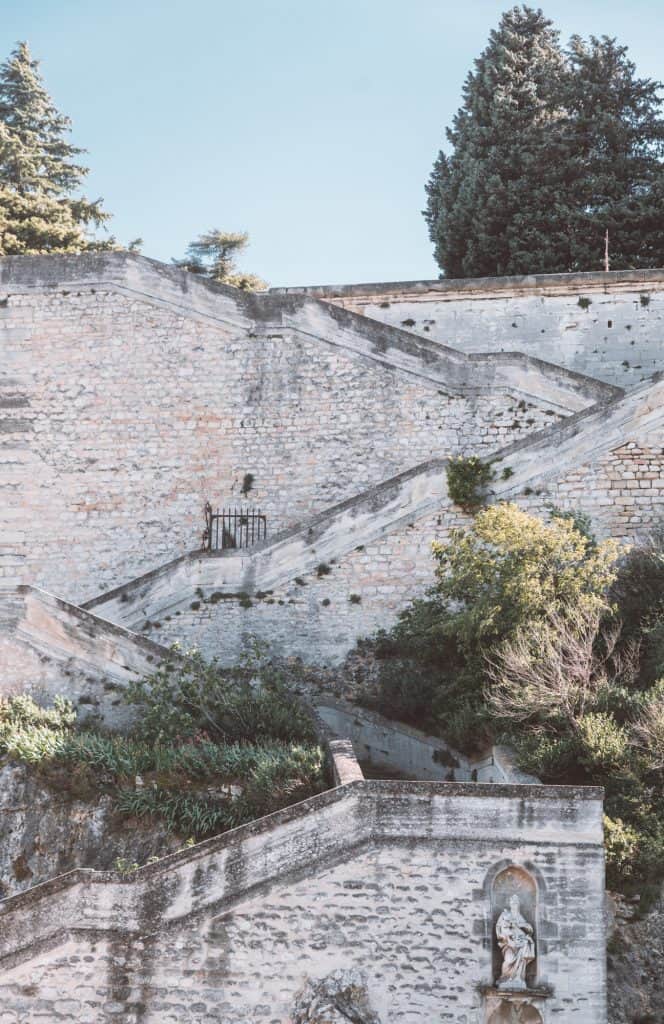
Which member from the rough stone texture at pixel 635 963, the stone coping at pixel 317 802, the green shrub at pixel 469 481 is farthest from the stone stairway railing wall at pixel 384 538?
the rough stone texture at pixel 635 963

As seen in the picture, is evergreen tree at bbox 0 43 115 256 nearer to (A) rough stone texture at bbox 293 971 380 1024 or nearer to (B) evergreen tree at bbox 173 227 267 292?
(B) evergreen tree at bbox 173 227 267 292

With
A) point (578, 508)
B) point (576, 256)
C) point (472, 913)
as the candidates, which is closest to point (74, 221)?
point (576, 256)

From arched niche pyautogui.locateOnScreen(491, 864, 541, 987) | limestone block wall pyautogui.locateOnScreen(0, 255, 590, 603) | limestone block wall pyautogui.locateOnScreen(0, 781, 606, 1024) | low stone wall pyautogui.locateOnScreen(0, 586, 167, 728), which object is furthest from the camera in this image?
limestone block wall pyautogui.locateOnScreen(0, 255, 590, 603)

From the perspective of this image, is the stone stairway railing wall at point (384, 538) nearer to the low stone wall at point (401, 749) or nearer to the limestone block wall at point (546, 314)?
the low stone wall at point (401, 749)

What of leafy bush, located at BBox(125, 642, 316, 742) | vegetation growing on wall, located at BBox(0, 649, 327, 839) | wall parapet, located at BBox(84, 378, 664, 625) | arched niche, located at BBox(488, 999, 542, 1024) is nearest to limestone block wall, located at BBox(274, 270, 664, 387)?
wall parapet, located at BBox(84, 378, 664, 625)

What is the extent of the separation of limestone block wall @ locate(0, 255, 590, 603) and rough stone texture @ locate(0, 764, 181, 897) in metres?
6.66

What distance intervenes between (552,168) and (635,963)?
16773 mm

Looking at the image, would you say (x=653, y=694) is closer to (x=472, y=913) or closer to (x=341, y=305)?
(x=472, y=913)

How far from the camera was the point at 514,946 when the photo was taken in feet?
35.9

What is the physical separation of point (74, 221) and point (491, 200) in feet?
28.1

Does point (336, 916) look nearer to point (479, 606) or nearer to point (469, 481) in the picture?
point (479, 606)

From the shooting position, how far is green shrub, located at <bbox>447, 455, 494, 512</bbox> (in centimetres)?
1673

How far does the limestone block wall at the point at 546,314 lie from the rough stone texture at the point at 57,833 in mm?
10505

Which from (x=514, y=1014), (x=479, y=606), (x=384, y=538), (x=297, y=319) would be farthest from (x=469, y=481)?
(x=514, y=1014)
